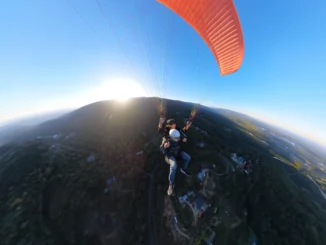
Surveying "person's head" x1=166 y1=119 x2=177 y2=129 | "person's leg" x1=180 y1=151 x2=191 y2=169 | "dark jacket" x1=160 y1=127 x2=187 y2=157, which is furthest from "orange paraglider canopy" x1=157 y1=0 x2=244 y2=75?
"person's leg" x1=180 y1=151 x2=191 y2=169

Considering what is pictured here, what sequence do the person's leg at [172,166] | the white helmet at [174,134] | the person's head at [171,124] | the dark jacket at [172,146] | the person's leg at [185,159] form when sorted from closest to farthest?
1. the white helmet at [174,134]
2. the person's head at [171,124]
3. the person's leg at [172,166]
4. the dark jacket at [172,146]
5. the person's leg at [185,159]

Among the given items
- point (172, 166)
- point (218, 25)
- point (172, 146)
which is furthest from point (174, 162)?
point (218, 25)

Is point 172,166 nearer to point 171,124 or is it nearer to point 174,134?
point 174,134

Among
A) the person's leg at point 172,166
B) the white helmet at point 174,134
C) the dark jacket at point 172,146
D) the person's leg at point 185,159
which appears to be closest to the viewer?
the white helmet at point 174,134

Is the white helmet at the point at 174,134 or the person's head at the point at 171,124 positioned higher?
the person's head at the point at 171,124

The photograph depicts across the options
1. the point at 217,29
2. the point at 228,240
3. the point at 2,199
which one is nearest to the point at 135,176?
the point at 228,240

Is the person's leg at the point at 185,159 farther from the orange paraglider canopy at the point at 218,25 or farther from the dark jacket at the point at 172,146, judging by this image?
the orange paraglider canopy at the point at 218,25

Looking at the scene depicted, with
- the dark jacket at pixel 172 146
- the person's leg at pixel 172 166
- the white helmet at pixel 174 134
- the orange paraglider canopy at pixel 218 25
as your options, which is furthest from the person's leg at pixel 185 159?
the orange paraglider canopy at pixel 218 25

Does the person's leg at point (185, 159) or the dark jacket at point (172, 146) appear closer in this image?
the dark jacket at point (172, 146)

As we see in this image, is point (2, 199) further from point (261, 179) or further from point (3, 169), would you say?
point (261, 179)
